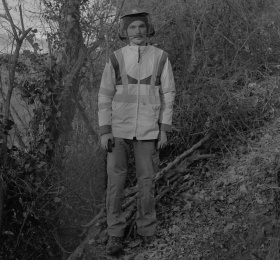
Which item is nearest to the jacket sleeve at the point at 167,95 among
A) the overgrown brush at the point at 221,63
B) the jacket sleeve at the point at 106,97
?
the jacket sleeve at the point at 106,97

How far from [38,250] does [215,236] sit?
1814 millimetres

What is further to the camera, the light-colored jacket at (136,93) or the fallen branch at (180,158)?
the fallen branch at (180,158)

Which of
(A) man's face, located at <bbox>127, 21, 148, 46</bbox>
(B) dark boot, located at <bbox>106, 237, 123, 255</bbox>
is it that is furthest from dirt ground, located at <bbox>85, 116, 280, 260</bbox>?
(A) man's face, located at <bbox>127, 21, 148, 46</bbox>

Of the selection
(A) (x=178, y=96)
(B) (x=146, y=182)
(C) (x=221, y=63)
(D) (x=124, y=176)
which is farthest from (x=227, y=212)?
(C) (x=221, y=63)

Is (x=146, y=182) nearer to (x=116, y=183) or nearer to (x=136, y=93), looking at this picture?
(x=116, y=183)

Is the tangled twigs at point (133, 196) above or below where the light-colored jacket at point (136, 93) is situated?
below

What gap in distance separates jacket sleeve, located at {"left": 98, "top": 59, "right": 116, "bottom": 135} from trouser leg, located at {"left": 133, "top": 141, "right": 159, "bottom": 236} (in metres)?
0.30

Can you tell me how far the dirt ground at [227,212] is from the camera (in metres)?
3.98

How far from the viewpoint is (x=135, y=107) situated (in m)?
4.34

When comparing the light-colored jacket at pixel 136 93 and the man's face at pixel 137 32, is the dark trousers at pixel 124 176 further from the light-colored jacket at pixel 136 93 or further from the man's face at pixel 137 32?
the man's face at pixel 137 32

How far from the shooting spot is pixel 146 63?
4.37 m

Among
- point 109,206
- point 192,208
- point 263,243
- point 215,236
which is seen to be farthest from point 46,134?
point 263,243

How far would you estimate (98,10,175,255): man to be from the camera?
14.3ft

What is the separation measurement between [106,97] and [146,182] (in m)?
0.79
